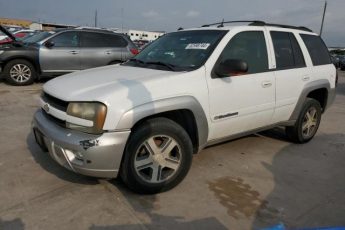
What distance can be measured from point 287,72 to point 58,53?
23.1 feet

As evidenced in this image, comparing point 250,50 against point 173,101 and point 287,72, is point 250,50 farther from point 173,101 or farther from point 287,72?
point 173,101

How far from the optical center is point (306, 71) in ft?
16.5

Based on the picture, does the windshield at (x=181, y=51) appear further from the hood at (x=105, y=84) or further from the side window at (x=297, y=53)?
the side window at (x=297, y=53)

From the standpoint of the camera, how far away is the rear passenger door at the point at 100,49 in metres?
10.2

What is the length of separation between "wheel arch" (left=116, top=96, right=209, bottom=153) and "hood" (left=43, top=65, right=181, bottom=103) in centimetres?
18

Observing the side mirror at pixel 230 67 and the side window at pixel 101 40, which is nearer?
the side mirror at pixel 230 67

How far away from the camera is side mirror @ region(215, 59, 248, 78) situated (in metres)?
3.71

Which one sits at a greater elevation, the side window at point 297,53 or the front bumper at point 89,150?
the side window at point 297,53

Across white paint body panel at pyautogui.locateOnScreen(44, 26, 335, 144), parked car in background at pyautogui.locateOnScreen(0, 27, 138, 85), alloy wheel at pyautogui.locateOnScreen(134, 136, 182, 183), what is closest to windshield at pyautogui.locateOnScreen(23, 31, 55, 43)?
parked car in background at pyautogui.locateOnScreen(0, 27, 138, 85)

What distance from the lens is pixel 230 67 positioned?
12.3 ft

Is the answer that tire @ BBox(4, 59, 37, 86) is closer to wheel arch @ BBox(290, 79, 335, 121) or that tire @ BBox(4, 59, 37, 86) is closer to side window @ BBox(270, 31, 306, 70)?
side window @ BBox(270, 31, 306, 70)

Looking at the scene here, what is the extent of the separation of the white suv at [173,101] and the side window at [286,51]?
0.01 meters

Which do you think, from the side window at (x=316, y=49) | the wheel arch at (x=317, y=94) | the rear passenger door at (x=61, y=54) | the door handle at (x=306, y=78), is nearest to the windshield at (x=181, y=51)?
the door handle at (x=306, y=78)

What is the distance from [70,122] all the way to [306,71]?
3396mm
